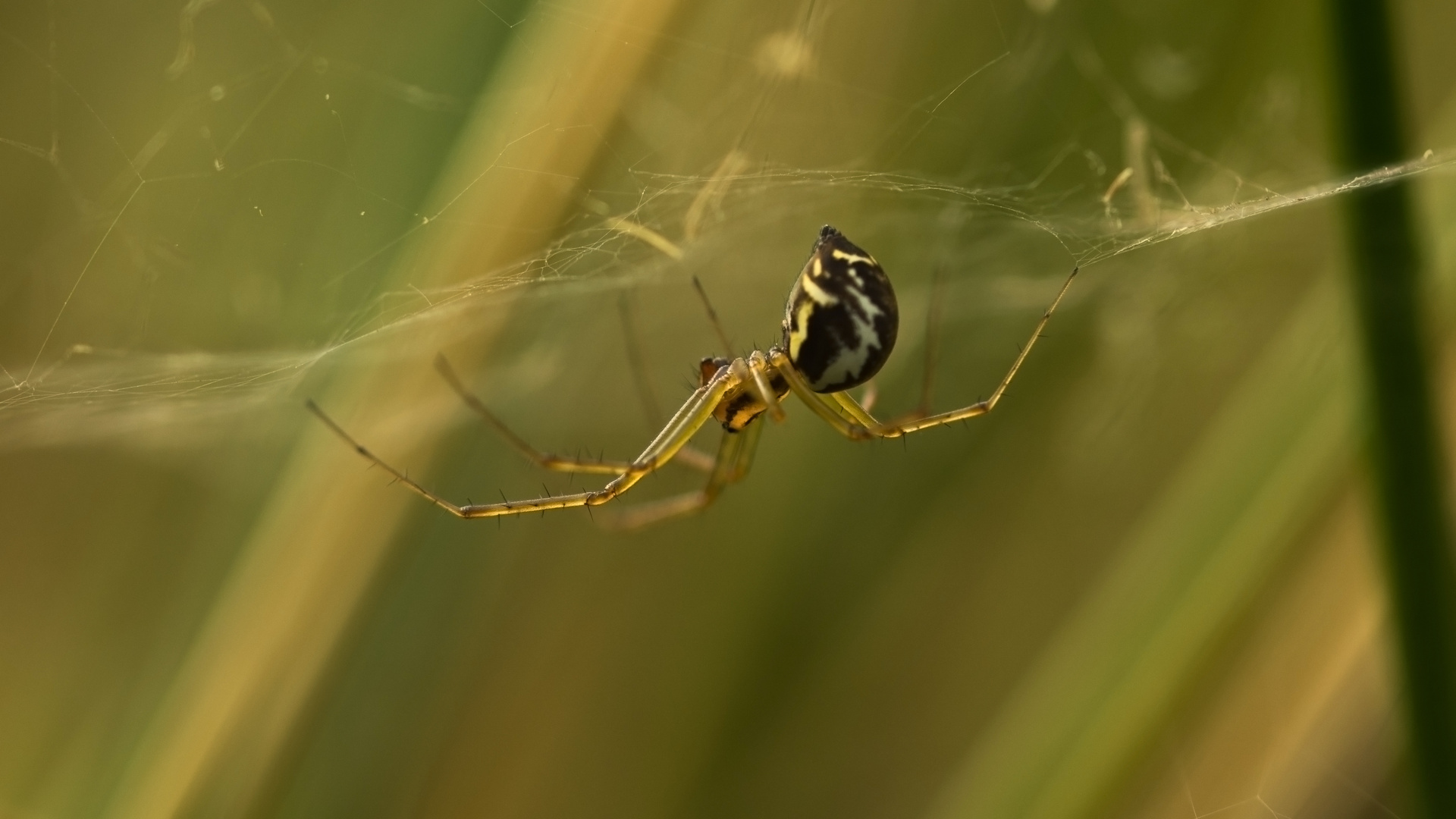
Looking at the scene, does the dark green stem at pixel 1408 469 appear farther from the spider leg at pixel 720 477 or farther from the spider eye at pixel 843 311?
the spider leg at pixel 720 477

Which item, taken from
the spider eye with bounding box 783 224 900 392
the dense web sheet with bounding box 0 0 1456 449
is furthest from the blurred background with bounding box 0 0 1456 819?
the spider eye with bounding box 783 224 900 392

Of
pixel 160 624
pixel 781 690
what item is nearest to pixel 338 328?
pixel 160 624

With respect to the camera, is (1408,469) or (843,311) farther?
(843,311)

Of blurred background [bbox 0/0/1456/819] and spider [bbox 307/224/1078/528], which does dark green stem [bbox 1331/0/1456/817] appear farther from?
spider [bbox 307/224/1078/528]

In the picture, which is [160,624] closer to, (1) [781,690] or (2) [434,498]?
(2) [434,498]

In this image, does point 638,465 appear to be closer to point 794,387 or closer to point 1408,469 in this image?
point 794,387

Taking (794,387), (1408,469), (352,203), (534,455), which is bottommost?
(534,455)

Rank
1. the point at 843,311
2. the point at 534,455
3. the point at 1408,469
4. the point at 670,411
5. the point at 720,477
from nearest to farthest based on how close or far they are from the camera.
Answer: the point at 1408,469 → the point at 843,311 → the point at 534,455 → the point at 720,477 → the point at 670,411

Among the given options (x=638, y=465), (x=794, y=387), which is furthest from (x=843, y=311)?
(x=638, y=465)
